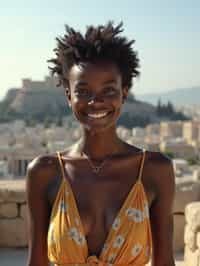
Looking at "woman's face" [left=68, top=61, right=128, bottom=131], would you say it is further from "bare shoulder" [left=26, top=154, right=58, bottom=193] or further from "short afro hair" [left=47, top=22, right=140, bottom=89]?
"bare shoulder" [left=26, top=154, right=58, bottom=193]

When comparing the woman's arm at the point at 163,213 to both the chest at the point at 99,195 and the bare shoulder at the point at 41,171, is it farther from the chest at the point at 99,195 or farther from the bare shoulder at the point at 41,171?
the bare shoulder at the point at 41,171

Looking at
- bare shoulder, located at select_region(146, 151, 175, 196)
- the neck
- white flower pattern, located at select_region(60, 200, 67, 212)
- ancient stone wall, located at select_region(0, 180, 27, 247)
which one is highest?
the neck

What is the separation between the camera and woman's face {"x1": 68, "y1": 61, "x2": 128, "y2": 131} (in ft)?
5.00

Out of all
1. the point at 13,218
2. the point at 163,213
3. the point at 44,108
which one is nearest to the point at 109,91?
the point at 163,213

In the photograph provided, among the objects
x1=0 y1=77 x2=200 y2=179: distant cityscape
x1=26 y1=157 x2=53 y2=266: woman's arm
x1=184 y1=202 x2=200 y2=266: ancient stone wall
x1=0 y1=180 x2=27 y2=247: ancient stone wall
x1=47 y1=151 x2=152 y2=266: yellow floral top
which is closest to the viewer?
x1=47 y1=151 x2=152 y2=266: yellow floral top

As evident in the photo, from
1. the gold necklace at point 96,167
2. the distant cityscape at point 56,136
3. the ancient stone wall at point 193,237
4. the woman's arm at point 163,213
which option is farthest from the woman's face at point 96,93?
the distant cityscape at point 56,136

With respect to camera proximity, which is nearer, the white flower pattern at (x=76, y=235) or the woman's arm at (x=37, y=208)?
the white flower pattern at (x=76, y=235)

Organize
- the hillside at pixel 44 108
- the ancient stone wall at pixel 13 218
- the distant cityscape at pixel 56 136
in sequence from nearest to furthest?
the ancient stone wall at pixel 13 218, the distant cityscape at pixel 56 136, the hillside at pixel 44 108

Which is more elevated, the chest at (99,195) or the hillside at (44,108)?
the chest at (99,195)

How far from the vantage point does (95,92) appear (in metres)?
1.53

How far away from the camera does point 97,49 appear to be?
155 cm

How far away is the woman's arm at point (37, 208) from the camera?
1.60 meters

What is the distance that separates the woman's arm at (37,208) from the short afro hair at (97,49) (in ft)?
0.96

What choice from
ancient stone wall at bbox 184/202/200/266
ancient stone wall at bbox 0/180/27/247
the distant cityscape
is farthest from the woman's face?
the distant cityscape
